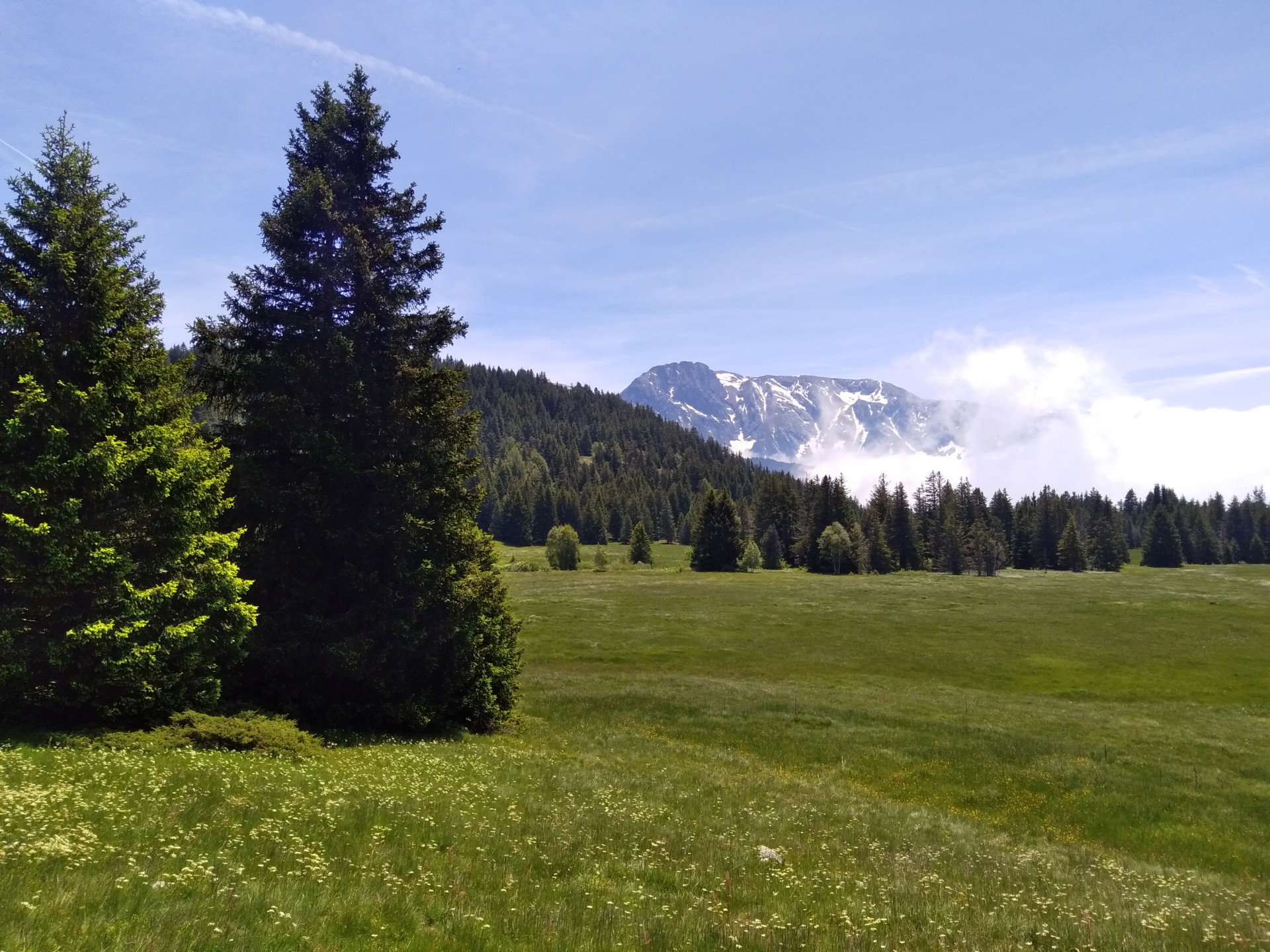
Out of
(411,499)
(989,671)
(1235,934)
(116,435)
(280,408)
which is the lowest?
(989,671)

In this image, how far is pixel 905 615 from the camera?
66000mm

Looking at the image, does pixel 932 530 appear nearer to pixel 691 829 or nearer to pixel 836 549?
pixel 836 549

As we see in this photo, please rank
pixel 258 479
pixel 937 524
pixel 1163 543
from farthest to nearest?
pixel 1163 543
pixel 937 524
pixel 258 479

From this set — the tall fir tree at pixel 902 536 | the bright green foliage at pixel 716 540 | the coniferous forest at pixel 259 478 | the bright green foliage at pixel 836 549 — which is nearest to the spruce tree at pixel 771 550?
the bright green foliage at pixel 836 549

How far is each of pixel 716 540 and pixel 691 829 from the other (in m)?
106

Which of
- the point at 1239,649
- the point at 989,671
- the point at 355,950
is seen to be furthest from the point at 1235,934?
the point at 1239,649

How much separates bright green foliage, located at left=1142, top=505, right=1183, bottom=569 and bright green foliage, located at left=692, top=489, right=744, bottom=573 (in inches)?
4112

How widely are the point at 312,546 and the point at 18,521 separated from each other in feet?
25.0

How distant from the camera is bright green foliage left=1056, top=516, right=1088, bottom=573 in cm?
13725

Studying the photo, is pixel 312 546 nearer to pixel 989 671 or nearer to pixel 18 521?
pixel 18 521

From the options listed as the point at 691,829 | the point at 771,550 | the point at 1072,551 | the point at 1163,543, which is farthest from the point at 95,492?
the point at 1163,543

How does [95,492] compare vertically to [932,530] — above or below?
above

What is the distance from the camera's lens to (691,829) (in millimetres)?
13961

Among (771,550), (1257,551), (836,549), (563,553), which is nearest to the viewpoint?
(836,549)
